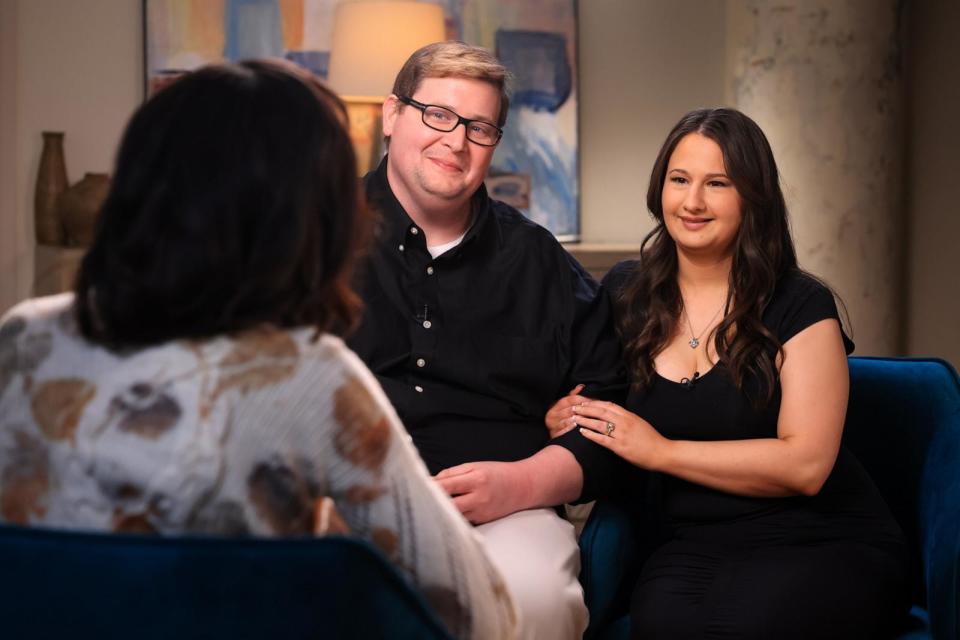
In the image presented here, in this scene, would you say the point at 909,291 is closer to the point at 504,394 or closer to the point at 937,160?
the point at 937,160

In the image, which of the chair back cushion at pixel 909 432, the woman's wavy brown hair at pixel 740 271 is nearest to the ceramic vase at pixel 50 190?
the woman's wavy brown hair at pixel 740 271

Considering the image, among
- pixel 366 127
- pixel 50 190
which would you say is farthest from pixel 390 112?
pixel 50 190

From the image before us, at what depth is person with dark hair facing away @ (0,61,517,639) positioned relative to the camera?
3.57 ft

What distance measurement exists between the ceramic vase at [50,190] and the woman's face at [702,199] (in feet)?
9.77

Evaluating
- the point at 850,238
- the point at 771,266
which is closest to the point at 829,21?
the point at 850,238

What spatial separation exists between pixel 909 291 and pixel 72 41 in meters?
3.87

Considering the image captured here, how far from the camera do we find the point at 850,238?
470cm

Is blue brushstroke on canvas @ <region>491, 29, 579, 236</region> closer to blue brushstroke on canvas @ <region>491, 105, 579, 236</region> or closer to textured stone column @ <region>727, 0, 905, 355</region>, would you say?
blue brushstroke on canvas @ <region>491, 105, 579, 236</region>

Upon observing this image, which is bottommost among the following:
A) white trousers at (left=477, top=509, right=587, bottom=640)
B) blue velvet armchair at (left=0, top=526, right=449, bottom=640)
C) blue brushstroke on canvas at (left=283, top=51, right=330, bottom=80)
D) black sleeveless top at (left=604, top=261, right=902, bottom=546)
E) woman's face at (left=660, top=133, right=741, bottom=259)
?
white trousers at (left=477, top=509, right=587, bottom=640)

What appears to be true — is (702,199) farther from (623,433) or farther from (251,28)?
(251,28)

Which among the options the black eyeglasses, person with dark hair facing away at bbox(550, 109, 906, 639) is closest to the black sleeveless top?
person with dark hair facing away at bbox(550, 109, 906, 639)

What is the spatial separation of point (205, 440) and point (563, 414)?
1415 mm

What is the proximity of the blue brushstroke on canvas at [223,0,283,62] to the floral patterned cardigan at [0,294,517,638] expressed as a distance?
3.94 meters

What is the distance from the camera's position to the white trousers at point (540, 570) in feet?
6.75
